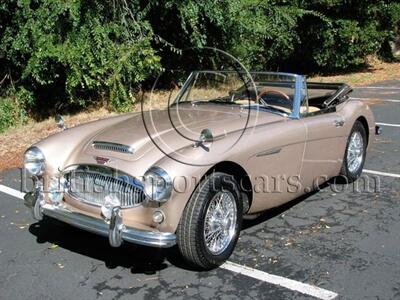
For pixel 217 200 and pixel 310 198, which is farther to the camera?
pixel 310 198

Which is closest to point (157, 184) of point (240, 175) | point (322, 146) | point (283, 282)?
point (240, 175)

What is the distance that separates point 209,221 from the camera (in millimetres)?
3836

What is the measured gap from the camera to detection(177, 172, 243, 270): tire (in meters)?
3.66

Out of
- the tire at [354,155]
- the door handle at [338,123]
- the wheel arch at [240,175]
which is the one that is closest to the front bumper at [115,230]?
the wheel arch at [240,175]

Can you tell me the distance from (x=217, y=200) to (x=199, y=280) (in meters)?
0.60

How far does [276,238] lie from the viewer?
444 cm

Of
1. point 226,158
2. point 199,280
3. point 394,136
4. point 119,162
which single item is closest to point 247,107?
Result: point 226,158

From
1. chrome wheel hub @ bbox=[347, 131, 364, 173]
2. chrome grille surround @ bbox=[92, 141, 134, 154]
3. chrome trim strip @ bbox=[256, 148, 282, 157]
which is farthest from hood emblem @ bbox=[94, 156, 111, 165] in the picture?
chrome wheel hub @ bbox=[347, 131, 364, 173]

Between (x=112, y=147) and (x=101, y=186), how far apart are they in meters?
0.35

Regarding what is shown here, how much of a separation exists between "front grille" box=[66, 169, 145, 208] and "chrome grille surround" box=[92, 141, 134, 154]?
24 cm

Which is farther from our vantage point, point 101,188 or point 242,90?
point 242,90

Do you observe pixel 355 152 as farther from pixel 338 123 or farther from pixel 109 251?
pixel 109 251

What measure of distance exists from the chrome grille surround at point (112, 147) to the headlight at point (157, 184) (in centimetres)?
45

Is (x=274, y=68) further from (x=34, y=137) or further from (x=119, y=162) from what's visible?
(x=119, y=162)
